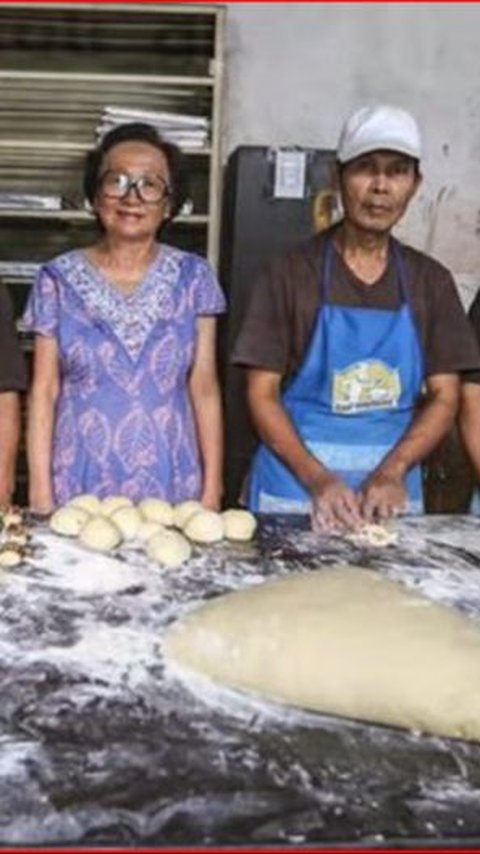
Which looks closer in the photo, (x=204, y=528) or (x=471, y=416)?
(x=204, y=528)

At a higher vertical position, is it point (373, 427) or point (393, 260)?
point (393, 260)

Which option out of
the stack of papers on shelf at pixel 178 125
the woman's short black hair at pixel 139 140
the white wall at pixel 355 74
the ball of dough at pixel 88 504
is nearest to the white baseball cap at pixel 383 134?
the woman's short black hair at pixel 139 140

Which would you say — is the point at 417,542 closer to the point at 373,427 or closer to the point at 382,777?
the point at 373,427

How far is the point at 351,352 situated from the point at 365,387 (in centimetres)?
8

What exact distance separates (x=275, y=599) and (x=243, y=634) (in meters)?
0.12

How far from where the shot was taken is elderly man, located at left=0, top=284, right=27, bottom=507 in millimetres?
2266

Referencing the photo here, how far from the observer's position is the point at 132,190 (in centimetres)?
222

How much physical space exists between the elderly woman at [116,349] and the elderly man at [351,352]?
0.17 m

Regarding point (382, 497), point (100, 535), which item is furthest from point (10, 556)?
point (382, 497)

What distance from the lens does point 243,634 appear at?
1417mm

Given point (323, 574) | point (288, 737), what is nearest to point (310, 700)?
point (288, 737)

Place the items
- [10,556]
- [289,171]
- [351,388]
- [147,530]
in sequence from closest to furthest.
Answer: [10,556]
[147,530]
[351,388]
[289,171]

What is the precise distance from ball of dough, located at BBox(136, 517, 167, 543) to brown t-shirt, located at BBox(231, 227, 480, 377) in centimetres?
53

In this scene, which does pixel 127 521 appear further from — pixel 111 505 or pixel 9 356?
pixel 9 356
